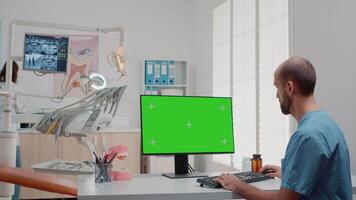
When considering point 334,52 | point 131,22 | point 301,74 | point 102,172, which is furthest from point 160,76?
point 301,74

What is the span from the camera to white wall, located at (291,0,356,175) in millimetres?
2180

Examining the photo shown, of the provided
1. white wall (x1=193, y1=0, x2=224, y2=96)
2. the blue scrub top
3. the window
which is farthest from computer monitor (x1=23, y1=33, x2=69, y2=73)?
white wall (x1=193, y1=0, x2=224, y2=96)

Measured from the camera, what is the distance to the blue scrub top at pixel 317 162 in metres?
1.32

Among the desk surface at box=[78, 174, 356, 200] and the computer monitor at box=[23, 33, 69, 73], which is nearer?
the desk surface at box=[78, 174, 356, 200]

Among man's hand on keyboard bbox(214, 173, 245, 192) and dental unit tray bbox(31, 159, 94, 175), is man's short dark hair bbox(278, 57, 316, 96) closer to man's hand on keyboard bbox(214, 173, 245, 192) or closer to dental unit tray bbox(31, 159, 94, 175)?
man's hand on keyboard bbox(214, 173, 245, 192)

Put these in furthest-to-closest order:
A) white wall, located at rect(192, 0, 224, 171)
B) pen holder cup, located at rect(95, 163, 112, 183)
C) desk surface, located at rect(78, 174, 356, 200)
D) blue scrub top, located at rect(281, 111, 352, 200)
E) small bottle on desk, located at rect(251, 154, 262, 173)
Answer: white wall, located at rect(192, 0, 224, 171) → small bottle on desk, located at rect(251, 154, 262, 173) → pen holder cup, located at rect(95, 163, 112, 183) → desk surface, located at rect(78, 174, 356, 200) → blue scrub top, located at rect(281, 111, 352, 200)

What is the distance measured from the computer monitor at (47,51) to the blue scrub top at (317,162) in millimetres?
1224

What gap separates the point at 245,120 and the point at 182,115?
1.79m

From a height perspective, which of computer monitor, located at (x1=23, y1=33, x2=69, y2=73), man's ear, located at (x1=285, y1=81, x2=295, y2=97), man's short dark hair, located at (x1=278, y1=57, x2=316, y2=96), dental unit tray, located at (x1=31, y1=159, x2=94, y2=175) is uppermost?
computer monitor, located at (x1=23, y1=33, x2=69, y2=73)

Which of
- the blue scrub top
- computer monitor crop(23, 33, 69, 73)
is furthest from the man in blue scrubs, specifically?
computer monitor crop(23, 33, 69, 73)

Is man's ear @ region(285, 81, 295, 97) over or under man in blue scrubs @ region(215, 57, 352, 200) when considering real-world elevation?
over

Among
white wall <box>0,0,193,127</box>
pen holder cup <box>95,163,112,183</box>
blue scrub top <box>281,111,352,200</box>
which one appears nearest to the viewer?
blue scrub top <box>281,111,352,200</box>

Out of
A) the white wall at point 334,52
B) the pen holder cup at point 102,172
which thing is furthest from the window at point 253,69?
the pen holder cup at point 102,172

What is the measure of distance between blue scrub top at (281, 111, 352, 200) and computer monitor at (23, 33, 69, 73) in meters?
1.22
